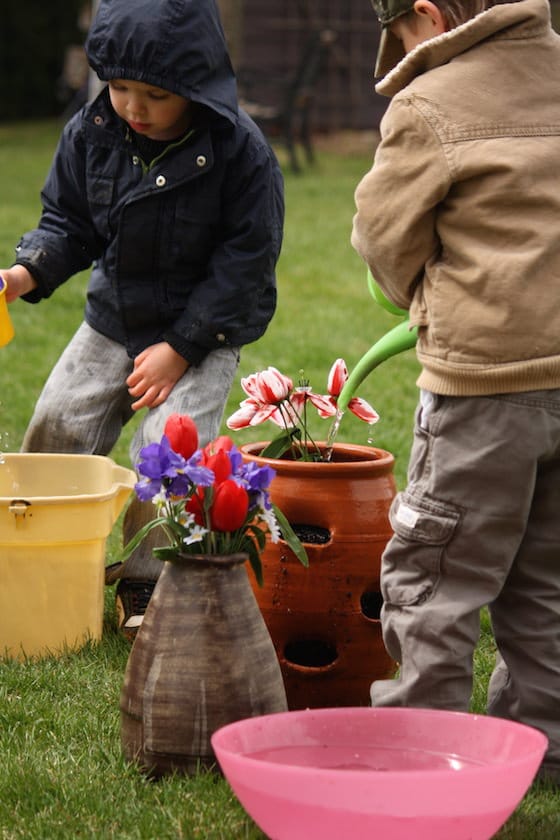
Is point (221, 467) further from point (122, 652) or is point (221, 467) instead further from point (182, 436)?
point (122, 652)

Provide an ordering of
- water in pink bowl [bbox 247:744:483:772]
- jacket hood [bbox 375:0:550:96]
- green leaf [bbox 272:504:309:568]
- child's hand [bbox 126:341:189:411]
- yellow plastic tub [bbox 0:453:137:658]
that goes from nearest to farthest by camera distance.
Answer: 1. water in pink bowl [bbox 247:744:483:772]
2. jacket hood [bbox 375:0:550:96]
3. green leaf [bbox 272:504:309:568]
4. yellow plastic tub [bbox 0:453:137:658]
5. child's hand [bbox 126:341:189:411]

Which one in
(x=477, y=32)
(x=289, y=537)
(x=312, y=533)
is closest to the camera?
(x=477, y=32)

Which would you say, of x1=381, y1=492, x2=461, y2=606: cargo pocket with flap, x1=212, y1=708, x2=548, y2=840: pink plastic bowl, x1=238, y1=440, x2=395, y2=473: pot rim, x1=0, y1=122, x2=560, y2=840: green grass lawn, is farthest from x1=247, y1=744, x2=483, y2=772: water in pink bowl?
x1=238, y1=440, x2=395, y2=473: pot rim

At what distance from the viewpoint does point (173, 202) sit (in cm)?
315

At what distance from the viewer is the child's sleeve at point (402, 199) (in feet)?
7.34

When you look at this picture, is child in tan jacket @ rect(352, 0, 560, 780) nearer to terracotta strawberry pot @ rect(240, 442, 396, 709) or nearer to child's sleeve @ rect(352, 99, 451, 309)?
child's sleeve @ rect(352, 99, 451, 309)

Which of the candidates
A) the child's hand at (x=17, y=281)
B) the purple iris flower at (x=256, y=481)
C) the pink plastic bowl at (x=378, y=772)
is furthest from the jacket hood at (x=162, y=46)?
the pink plastic bowl at (x=378, y=772)

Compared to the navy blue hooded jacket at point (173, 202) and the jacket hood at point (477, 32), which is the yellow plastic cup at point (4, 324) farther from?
the jacket hood at point (477, 32)

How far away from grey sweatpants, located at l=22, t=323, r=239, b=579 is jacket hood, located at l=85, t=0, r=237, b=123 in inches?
24.3

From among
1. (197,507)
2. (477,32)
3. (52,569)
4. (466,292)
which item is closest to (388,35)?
(477,32)

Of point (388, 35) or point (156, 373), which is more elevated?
point (388, 35)

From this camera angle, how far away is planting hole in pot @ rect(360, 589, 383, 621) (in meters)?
2.79

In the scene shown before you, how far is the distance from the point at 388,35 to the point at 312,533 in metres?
0.98

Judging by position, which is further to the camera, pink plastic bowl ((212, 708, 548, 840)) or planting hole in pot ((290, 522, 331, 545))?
planting hole in pot ((290, 522, 331, 545))
